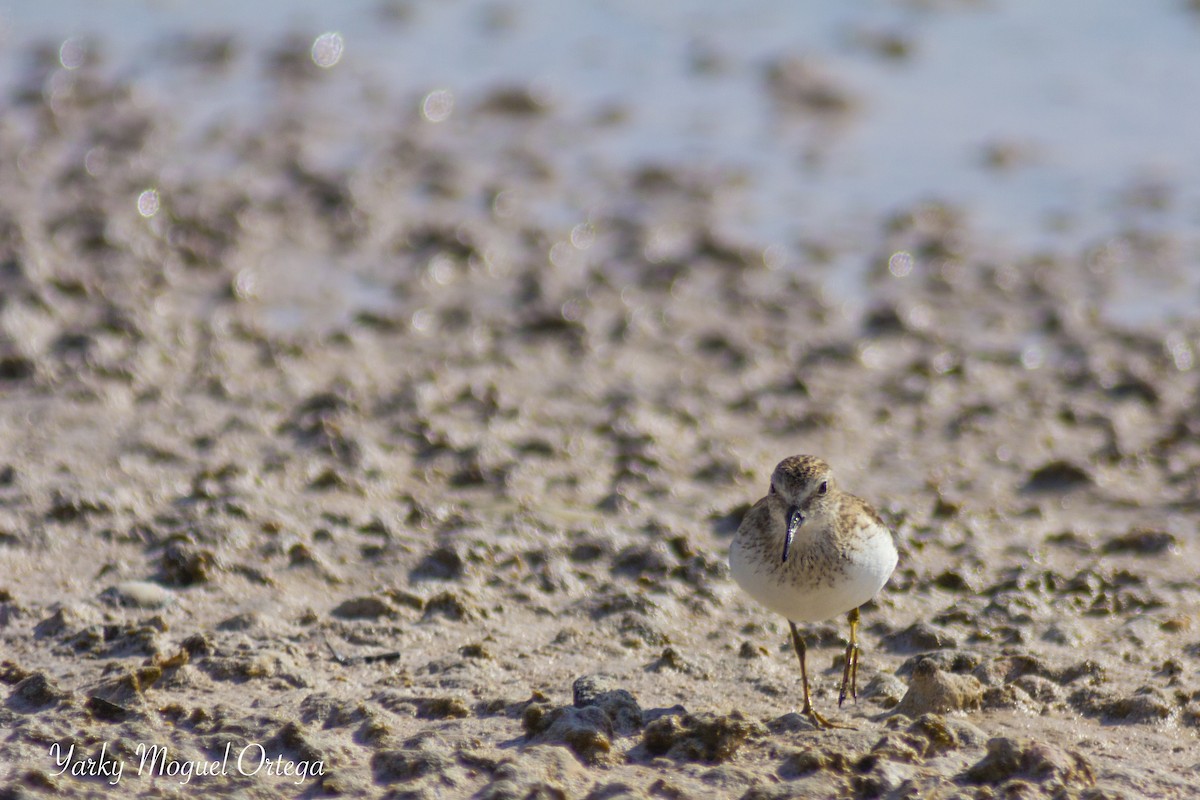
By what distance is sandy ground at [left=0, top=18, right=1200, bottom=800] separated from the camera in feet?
16.5

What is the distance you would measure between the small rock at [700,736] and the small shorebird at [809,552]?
354 mm

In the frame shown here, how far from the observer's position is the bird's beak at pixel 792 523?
515 cm

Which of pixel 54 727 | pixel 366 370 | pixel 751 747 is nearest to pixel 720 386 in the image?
pixel 366 370

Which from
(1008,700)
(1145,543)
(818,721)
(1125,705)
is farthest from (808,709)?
(1145,543)

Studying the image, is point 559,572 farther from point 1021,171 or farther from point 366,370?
point 1021,171

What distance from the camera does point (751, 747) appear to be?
500 centimetres

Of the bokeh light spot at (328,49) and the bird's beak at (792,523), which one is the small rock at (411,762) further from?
the bokeh light spot at (328,49)

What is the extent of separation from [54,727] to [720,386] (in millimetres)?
4532

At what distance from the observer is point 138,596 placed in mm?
6055

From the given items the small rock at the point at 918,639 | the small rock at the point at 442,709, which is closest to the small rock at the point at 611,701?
the small rock at the point at 442,709

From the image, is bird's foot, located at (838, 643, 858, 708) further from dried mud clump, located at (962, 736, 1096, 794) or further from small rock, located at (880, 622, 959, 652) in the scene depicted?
dried mud clump, located at (962, 736, 1096, 794)

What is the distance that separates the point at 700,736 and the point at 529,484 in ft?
8.62

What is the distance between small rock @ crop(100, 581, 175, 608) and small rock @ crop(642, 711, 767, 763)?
220 cm

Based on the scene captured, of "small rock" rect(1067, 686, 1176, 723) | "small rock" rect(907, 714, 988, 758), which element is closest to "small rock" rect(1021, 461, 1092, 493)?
"small rock" rect(1067, 686, 1176, 723)
